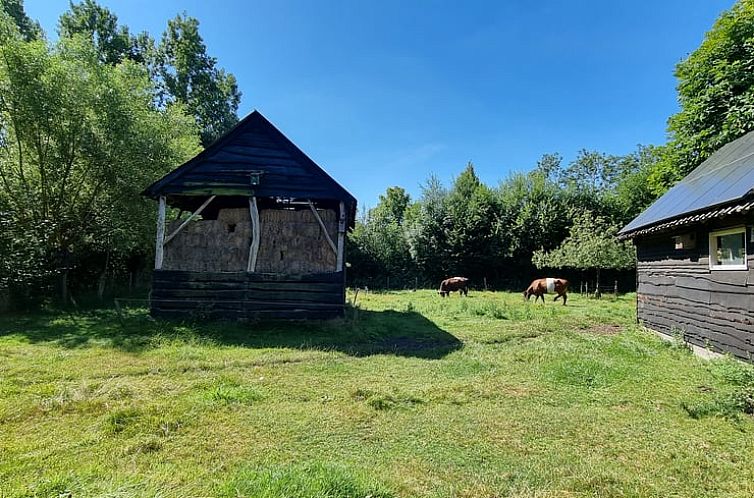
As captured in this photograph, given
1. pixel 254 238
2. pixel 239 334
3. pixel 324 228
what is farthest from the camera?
pixel 324 228

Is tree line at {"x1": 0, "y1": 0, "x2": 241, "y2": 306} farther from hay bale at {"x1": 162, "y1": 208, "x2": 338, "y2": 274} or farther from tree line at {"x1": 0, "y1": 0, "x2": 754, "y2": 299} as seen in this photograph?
hay bale at {"x1": 162, "y1": 208, "x2": 338, "y2": 274}

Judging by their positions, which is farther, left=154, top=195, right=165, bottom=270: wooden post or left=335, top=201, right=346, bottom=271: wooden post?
left=335, top=201, right=346, bottom=271: wooden post

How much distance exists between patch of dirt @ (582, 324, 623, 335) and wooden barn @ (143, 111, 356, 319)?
6666 millimetres

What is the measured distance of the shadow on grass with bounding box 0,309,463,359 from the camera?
777 cm

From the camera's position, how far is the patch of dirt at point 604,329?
A: 32.9ft

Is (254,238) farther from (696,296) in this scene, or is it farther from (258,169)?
(696,296)

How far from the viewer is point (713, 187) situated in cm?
733

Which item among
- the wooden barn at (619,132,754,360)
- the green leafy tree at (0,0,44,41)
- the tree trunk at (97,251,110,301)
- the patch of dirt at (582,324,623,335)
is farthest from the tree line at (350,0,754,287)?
the green leafy tree at (0,0,44,41)

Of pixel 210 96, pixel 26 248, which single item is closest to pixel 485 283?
pixel 26 248

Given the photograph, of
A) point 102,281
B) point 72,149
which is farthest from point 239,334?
point 102,281

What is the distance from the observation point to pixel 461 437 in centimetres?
384

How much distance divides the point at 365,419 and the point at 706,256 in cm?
728

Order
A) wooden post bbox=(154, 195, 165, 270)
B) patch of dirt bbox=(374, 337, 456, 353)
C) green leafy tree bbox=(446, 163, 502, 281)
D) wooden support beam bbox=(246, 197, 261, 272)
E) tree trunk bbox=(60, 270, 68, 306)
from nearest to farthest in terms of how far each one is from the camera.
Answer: patch of dirt bbox=(374, 337, 456, 353)
wooden post bbox=(154, 195, 165, 270)
wooden support beam bbox=(246, 197, 261, 272)
tree trunk bbox=(60, 270, 68, 306)
green leafy tree bbox=(446, 163, 502, 281)

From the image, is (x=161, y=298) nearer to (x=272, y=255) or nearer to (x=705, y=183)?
(x=272, y=255)
